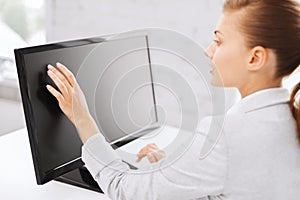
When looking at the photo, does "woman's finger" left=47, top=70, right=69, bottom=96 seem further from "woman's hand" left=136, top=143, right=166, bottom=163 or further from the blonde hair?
the blonde hair

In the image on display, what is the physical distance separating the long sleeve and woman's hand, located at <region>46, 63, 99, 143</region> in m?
0.09

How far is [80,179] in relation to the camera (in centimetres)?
117

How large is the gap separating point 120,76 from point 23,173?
1.20 feet

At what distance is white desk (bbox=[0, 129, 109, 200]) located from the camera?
1.08 metres

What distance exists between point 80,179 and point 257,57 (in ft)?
1.80

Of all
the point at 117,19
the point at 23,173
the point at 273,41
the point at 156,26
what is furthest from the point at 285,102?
the point at 117,19

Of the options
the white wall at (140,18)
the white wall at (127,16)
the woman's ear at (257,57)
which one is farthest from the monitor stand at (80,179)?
the white wall at (127,16)

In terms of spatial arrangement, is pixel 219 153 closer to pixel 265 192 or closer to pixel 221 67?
pixel 265 192

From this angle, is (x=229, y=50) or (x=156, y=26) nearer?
(x=229, y=50)

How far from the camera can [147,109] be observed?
4.65 ft

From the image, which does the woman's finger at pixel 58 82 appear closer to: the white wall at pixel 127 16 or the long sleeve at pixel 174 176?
the long sleeve at pixel 174 176

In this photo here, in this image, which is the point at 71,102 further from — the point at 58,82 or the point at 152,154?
the point at 152,154

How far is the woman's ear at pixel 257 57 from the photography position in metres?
0.89

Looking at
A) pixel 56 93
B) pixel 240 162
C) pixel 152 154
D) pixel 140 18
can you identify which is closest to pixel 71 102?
pixel 56 93
